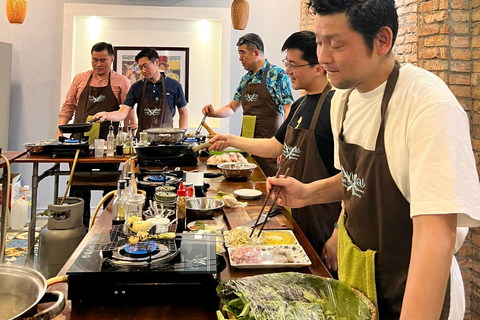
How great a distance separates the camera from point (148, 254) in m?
1.37

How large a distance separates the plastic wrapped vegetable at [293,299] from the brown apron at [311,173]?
3.19 ft

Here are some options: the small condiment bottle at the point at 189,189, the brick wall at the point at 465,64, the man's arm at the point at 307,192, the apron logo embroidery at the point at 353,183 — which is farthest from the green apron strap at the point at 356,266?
the brick wall at the point at 465,64

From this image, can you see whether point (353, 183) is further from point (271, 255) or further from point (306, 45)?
point (306, 45)

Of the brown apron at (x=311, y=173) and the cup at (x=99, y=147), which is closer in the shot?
the brown apron at (x=311, y=173)

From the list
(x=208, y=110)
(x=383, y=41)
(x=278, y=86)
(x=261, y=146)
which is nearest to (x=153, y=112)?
(x=208, y=110)

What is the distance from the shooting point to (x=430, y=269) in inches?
39.4

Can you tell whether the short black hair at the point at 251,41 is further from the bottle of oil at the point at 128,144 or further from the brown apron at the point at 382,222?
the brown apron at the point at 382,222

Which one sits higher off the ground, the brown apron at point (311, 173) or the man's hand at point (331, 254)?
the brown apron at point (311, 173)

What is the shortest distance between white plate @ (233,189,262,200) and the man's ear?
1.45 meters

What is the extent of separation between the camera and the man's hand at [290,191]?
5.57 ft

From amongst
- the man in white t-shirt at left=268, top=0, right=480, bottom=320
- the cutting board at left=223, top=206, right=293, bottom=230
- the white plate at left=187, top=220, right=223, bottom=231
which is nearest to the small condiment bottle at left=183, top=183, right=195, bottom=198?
the cutting board at left=223, top=206, right=293, bottom=230

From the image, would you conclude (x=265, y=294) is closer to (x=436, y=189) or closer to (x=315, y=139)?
(x=436, y=189)

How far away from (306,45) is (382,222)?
1.52 metres

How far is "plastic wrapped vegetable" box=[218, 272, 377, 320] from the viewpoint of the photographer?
1.17 metres
